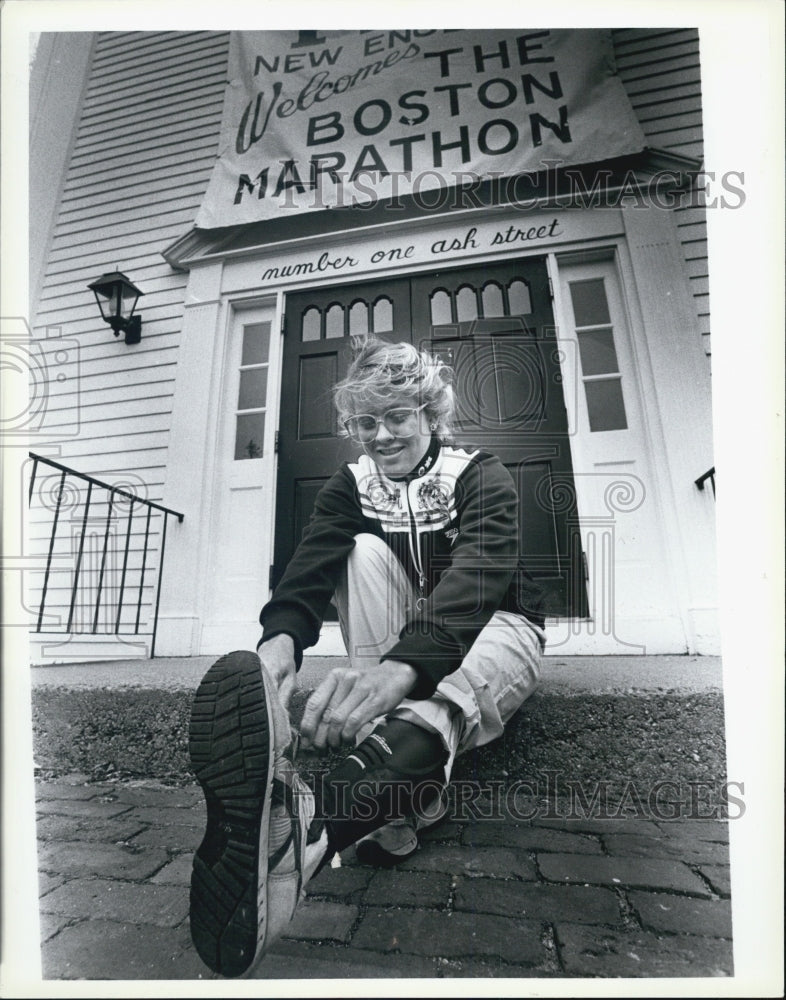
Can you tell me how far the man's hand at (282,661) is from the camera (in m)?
1.34

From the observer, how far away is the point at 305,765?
1.32m

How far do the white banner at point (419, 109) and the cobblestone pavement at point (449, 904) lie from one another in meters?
1.71

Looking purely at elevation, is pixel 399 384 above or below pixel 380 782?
above

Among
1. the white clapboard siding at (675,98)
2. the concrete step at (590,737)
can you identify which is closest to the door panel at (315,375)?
the concrete step at (590,737)

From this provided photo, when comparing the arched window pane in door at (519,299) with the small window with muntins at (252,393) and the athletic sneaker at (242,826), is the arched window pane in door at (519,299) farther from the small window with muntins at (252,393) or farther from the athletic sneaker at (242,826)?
the athletic sneaker at (242,826)

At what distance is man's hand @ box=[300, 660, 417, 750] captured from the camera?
4.03ft

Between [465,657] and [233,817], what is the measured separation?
0.60 metres

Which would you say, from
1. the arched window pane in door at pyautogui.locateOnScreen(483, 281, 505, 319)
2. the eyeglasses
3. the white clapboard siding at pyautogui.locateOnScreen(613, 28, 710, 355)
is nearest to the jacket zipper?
the eyeglasses

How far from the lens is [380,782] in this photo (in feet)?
3.91

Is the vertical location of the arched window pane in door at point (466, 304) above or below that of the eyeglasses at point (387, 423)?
above

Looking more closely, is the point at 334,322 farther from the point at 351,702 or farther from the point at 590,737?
the point at 590,737

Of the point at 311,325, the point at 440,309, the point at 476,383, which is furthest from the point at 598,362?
the point at 311,325

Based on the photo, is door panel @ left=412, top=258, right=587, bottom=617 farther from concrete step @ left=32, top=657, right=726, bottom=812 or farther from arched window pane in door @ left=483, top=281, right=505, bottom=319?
concrete step @ left=32, top=657, right=726, bottom=812

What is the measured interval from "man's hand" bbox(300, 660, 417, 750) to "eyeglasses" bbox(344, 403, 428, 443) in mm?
610
